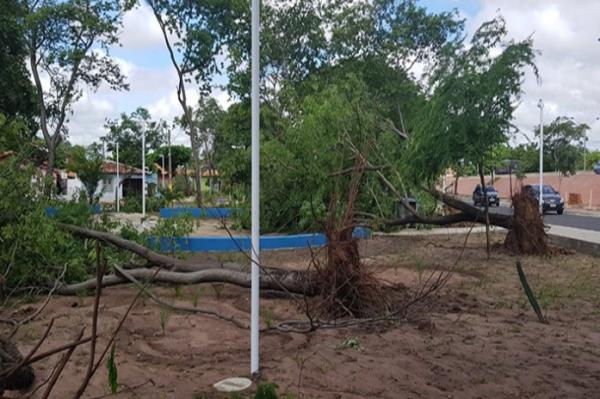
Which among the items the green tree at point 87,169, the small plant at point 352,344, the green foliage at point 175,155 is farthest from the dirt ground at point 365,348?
the green foliage at point 175,155

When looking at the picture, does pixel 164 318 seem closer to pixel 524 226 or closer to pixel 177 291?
pixel 177 291

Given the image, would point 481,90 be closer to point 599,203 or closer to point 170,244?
point 170,244

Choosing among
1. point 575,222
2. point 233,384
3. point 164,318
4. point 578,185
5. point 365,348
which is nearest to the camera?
point 233,384

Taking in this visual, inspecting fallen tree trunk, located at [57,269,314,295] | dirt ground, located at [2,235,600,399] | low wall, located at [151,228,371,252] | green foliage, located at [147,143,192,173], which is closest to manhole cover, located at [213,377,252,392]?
dirt ground, located at [2,235,600,399]

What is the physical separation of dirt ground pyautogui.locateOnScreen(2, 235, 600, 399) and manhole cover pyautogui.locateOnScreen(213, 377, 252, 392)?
Result: 3.4 inches

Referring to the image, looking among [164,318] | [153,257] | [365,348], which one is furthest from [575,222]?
[164,318]

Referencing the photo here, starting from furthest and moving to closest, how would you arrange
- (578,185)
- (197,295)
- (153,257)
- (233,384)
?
(578,185)
(153,257)
(197,295)
(233,384)

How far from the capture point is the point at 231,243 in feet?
41.0

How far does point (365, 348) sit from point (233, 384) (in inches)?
57.9

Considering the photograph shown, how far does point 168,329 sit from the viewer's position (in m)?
5.81

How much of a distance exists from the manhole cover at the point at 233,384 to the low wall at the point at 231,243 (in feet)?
18.4

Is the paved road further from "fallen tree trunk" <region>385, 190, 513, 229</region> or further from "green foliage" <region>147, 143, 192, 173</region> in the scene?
"green foliage" <region>147, 143, 192, 173</region>

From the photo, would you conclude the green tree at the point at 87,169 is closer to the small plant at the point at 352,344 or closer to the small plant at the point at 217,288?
the small plant at the point at 217,288

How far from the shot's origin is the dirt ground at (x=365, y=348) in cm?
416
